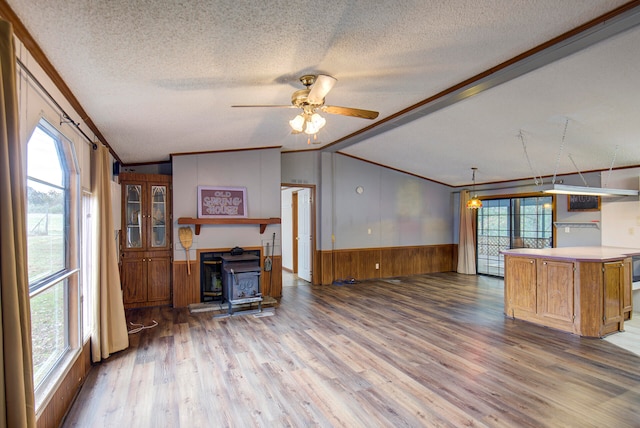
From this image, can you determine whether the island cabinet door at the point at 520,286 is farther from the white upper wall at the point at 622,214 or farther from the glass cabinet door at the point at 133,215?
the glass cabinet door at the point at 133,215

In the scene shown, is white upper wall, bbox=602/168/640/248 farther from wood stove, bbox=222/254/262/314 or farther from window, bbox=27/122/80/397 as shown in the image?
window, bbox=27/122/80/397

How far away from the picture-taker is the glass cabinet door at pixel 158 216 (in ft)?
18.0

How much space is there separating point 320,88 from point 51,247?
7.85 ft

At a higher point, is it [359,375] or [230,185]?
[230,185]

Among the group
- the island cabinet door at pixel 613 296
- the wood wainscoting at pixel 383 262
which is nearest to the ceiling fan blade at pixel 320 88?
the island cabinet door at pixel 613 296

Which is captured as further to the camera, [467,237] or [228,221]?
[467,237]

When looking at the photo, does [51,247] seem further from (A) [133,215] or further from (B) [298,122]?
(A) [133,215]

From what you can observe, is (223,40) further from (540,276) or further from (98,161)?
(540,276)

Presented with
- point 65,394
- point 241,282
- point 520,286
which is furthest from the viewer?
point 241,282

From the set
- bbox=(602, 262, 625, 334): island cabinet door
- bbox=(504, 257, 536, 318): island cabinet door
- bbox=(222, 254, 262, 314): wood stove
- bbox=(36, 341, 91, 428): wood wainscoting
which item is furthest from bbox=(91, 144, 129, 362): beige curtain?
bbox=(602, 262, 625, 334): island cabinet door

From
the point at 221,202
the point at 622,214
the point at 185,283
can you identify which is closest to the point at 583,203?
the point at 622,214

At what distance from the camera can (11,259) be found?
1.33 metres

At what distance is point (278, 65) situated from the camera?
2.59 meters

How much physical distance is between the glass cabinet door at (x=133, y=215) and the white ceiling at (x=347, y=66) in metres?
0.55
